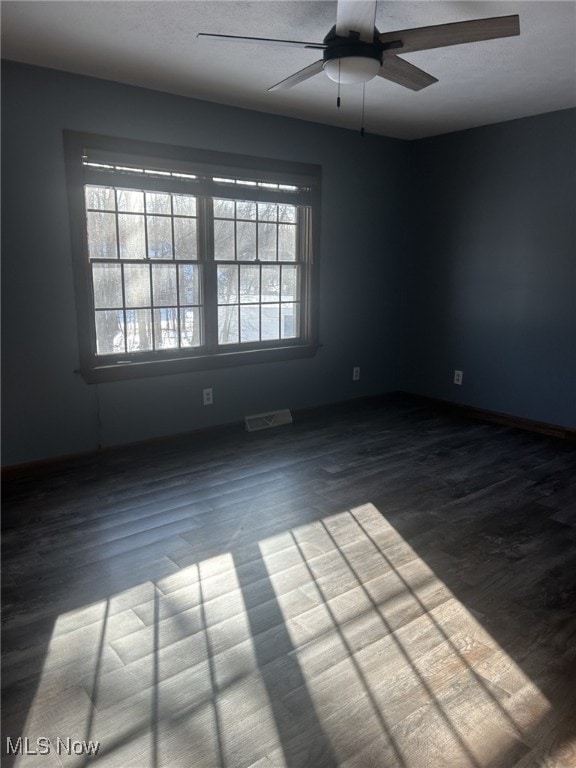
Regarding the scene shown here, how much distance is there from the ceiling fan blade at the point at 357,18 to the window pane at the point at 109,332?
8.13 feet

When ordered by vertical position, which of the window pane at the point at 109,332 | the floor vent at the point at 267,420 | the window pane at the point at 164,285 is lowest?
the floor vent at the point at 267,420

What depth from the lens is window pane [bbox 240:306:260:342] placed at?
15.5 ft

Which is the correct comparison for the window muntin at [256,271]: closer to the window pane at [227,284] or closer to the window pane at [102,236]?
the window pane at [227,284]

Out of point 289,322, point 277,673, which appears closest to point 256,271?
point 289,322

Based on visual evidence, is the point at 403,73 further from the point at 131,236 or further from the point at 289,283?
the point at 289,283

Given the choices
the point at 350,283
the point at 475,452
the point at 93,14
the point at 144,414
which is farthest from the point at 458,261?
the point at 93,14

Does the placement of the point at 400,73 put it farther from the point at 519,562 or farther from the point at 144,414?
the point at 144,414

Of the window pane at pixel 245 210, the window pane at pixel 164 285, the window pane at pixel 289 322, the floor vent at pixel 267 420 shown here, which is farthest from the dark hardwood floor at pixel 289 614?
the window pane at pixel 245 210

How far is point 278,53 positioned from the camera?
123 inches

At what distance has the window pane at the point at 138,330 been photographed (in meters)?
4.12

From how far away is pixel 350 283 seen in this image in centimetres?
538

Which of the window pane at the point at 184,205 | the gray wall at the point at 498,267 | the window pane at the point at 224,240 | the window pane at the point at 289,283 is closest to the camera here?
the window pane at the point at 184,205

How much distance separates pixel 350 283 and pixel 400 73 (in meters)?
2.78
